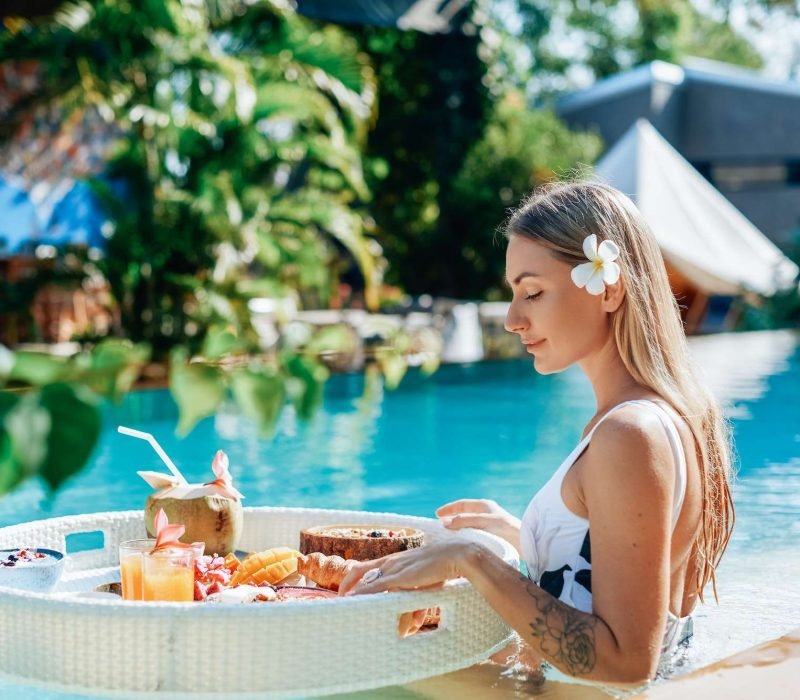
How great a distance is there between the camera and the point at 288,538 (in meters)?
3.28

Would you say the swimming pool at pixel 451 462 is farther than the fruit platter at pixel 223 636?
Yes

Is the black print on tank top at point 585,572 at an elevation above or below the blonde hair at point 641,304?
below

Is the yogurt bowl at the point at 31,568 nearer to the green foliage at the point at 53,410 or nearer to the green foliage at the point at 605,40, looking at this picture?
the green foliage at the point at 53,410

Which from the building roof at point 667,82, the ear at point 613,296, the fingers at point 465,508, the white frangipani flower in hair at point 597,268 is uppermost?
the building roof at point 667,82

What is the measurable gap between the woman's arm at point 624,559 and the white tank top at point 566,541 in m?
0.09

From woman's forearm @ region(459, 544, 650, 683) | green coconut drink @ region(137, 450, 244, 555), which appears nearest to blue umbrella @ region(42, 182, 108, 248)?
green coconut drink @ region(137, 450, 244, 555)

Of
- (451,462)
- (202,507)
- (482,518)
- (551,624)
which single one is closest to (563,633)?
(551,624)

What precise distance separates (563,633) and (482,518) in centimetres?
73

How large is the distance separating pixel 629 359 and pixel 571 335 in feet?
0.42

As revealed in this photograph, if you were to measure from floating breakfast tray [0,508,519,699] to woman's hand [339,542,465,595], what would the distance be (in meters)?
0.03

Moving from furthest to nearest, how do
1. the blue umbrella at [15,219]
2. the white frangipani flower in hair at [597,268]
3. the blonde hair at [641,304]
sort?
the blue umbrella at [15,219] < the blonde hair at [641,304] < the white frangipani flower in hair at [597,268]

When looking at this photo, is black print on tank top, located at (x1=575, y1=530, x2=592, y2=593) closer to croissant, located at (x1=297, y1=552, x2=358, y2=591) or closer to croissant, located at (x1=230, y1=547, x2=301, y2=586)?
croissant, located at (x1=297, y1=552, x2=358, y2=591)

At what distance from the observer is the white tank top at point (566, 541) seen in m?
2.13

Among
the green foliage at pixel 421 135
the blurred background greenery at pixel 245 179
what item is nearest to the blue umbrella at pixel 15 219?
the blurred background greenery at pixel 245 179
